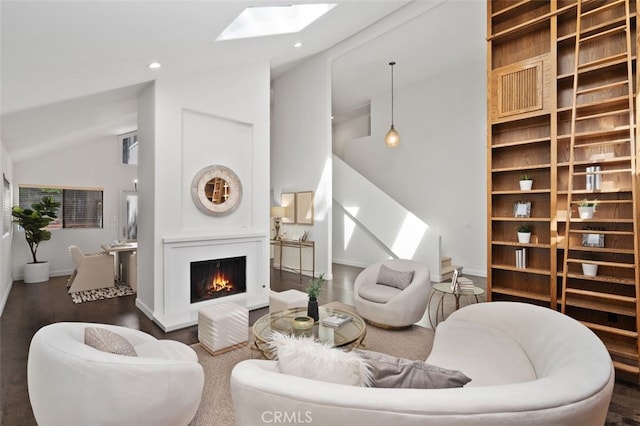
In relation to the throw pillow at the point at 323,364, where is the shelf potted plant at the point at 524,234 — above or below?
above

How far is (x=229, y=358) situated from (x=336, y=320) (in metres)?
1.09

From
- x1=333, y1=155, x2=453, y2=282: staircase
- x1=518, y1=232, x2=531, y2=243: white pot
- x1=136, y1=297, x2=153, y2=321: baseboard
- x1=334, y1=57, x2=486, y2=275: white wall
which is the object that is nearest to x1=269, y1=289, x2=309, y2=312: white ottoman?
x1=136, y1=297, x2=153, y2=321: baseboard

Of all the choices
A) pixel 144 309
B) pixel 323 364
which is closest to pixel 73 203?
pixel 144 309

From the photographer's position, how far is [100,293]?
4.99 meters

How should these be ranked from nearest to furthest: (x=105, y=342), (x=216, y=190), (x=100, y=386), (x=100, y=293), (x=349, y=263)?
(x=100, y=386) < (x=105, y=342) < (x=216, y=190) < (x=100, y=293) < (x=349, y=263)

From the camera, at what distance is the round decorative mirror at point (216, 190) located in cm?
403

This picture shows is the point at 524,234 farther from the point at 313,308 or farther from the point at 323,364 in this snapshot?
the point at 323,364

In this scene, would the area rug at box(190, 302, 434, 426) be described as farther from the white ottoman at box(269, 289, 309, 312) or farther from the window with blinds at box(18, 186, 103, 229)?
the window with blinds at box(18, 186, 103, 229)

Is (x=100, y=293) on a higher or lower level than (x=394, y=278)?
lower

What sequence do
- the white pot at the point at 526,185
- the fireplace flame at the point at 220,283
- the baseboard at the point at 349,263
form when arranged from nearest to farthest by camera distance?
1. the white pot at the point at 526,185
2. the fireplace flame at the point at 220,283
3. the baseboard at the point at 349,263

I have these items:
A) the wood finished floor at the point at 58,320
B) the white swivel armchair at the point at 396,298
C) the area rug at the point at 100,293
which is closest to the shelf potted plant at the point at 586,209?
the wood finished floor at the point at 58,320

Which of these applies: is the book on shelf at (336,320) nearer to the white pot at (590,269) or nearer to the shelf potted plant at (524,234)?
the shelf potted plant at (524,234)

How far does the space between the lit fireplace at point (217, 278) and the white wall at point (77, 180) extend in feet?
14.0

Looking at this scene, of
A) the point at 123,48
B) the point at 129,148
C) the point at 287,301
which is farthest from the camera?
the point at 129,148
